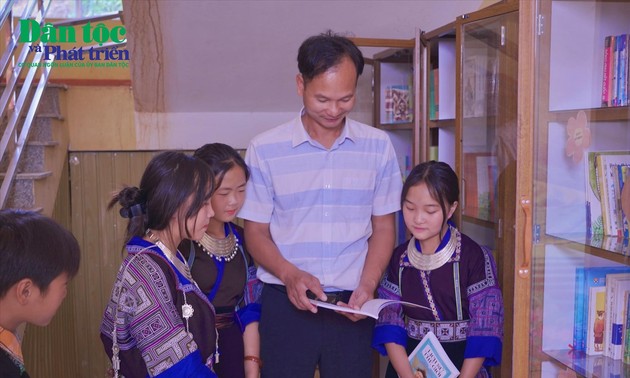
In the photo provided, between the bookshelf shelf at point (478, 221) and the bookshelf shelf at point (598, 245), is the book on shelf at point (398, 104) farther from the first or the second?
the bookshelf shelf at point (598, 245)

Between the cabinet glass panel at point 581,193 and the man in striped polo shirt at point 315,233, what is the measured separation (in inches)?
18.6

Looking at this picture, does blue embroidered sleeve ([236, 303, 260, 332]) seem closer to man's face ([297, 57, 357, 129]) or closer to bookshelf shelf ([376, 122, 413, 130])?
man's face ([297, 57, 357, 129])

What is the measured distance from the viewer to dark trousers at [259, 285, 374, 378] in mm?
1913

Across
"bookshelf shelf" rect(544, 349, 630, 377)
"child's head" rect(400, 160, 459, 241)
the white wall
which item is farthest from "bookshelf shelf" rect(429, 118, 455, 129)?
"bookshelf shelf" rect(544, 349, 630, 377)

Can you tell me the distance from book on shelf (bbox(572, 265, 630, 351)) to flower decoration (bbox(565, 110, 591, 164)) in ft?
1.00

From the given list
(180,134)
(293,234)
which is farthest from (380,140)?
(180,134)

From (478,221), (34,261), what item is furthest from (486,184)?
(34,261)

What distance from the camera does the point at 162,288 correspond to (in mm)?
1485

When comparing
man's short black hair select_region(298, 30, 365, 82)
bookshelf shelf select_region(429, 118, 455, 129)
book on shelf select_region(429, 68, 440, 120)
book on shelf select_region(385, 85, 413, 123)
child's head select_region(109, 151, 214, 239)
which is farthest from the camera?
book on shelf select_region(385, 85, 413, 123)

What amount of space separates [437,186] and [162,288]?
85 centimetres

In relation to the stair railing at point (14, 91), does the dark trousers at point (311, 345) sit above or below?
below

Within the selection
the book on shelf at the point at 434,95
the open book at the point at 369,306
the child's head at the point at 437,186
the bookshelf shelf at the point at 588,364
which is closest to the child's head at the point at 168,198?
the open book at the point at 369,306

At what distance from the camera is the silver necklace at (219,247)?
1.94 metres

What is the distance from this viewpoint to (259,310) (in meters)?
2.04
